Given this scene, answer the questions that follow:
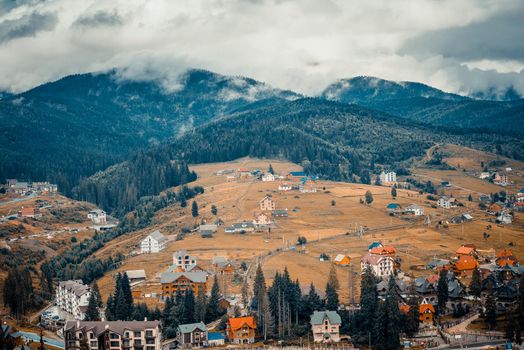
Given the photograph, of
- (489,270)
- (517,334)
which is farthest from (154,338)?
(489,270)

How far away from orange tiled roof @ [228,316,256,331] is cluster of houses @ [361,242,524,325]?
18785 mm

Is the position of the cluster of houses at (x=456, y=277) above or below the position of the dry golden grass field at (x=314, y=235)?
below

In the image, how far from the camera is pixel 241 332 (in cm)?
8381

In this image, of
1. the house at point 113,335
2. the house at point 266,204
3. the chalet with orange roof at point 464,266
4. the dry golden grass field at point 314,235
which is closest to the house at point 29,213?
the dry golden grass field at point 314,235

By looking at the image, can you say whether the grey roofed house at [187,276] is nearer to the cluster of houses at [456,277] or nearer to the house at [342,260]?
the house at [342,260]

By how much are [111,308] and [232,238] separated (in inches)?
1729

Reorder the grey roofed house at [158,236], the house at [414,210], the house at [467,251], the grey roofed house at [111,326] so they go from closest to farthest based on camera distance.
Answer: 1. the grey roofed house at [111,326]
2. the house at [467,251]
3. the grey roofed house at [158,236]
4. the house at [414,210]

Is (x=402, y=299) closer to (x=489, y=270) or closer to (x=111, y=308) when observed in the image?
(x=489, y=270)

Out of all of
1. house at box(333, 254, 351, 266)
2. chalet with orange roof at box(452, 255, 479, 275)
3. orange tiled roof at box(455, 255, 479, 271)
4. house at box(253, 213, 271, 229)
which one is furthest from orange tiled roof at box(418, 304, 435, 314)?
house at box(253, 213, 271, 229)

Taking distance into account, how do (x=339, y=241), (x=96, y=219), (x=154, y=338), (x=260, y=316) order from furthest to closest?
(x=96, y=219)
(x=339, y=241)
(x=260, y=316)
(x=154, y=338)

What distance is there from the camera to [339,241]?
127812 mm

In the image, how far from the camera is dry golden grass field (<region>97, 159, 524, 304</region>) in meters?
113

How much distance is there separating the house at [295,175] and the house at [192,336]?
10792cm

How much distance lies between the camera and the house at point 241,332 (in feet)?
274
